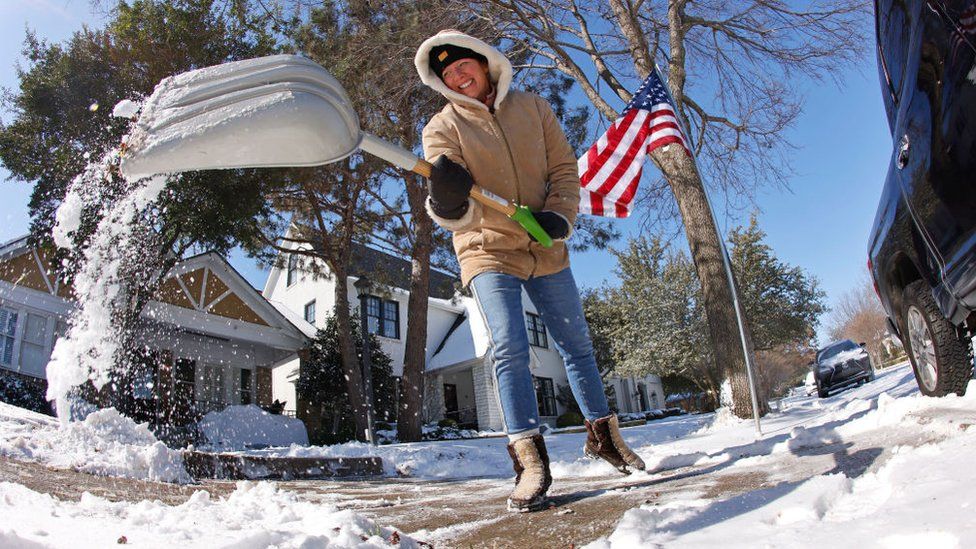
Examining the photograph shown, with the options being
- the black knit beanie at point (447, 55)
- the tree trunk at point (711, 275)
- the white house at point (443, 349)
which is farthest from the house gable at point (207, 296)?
the black knit beanie at point (447, 55)

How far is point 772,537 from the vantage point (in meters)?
1.44

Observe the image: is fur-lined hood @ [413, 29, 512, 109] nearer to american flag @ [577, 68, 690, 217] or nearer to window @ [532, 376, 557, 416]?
american flag @ [577, 68, 690, 217]

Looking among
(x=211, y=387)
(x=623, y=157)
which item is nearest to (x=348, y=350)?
(x=211, y=387)

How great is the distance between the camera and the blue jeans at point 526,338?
270 centimetres

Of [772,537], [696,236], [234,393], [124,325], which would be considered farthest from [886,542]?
[234,393]

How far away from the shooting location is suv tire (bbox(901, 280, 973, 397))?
3.16 metres

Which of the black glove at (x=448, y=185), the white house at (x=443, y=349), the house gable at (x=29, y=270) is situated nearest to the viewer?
the black glove at (x=448, y=185)

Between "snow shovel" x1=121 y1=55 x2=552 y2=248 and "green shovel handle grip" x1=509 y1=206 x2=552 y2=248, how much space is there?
0.53 metres

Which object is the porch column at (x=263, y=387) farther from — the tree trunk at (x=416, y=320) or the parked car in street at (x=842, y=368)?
the parked car in street at (x=842, y=368)

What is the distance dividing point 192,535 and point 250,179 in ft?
32.2

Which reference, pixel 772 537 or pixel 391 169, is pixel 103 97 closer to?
pixel 391 169

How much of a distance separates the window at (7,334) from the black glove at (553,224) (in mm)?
14859

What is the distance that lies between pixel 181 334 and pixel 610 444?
51.1 feet

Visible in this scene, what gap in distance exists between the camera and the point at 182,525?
5.45 ft
